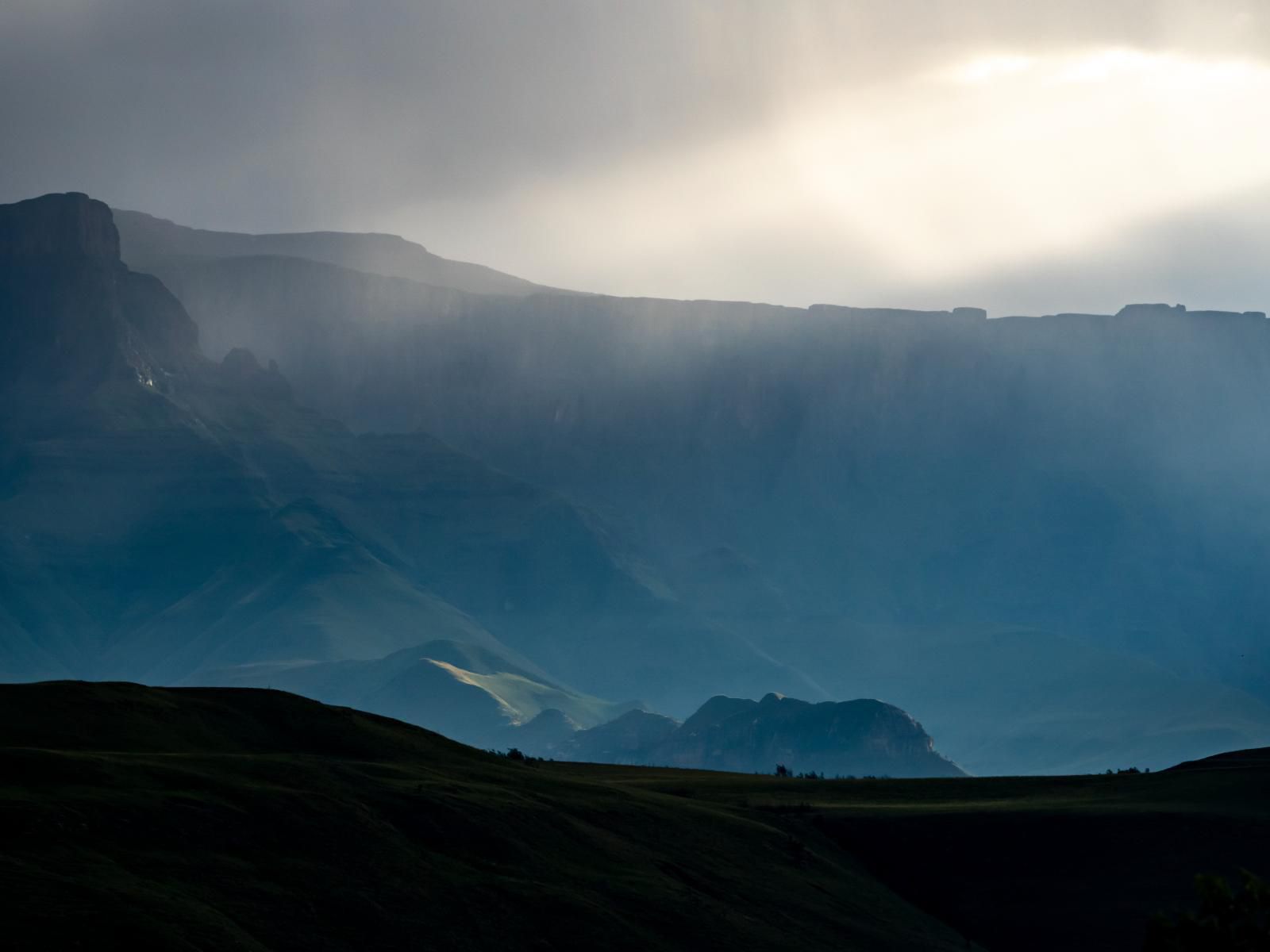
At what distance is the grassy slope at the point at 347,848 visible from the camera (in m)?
47.2

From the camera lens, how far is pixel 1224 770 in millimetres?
93312

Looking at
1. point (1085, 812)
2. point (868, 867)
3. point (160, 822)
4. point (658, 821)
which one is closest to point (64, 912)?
point (160, 822)

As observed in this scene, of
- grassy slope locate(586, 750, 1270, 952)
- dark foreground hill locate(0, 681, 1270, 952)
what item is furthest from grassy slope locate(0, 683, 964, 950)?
grassy slope locate(586, 750, 1270, 952)

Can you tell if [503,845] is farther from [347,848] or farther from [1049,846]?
[1049,846]

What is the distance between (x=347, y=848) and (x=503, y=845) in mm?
7107

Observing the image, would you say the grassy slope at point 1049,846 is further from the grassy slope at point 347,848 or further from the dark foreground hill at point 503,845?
the grassy slope at point 347,848

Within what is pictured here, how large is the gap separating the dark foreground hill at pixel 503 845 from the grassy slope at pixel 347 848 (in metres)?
0.10

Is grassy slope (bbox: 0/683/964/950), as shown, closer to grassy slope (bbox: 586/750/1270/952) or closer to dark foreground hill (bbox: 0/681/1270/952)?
dark foreground hill (bbox: 0/681/1270/952)

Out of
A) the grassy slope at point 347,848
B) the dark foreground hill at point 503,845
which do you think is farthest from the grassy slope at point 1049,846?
the grassy slope at point 347,848

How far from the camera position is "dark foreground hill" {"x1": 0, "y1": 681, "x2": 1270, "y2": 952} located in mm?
48531

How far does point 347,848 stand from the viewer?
55.2 metres

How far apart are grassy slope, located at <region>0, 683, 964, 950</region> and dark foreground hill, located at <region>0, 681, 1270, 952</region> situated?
0.10 meters

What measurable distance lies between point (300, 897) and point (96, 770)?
24.4 ft

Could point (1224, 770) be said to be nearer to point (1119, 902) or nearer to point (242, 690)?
point (1119, 902)
